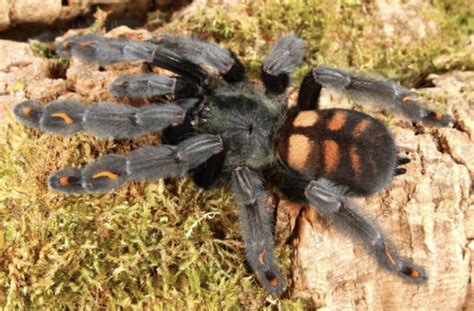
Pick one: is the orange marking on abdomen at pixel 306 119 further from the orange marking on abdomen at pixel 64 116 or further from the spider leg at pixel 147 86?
the orange marking on abdomen at pixel 64 116

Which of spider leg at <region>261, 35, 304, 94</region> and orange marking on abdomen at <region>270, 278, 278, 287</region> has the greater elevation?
spider leg at <region>261, 35, 304, 94</region>

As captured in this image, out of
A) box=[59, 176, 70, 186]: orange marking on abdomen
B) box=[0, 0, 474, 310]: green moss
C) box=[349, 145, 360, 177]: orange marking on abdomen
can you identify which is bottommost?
box=[0, 0, 474, 310]: green moss

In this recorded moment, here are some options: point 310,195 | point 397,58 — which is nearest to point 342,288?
point 310,195

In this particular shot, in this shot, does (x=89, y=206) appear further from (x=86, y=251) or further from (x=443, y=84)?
(x=443, y=84)

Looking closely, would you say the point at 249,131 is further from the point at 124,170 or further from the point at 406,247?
the point at 406,247

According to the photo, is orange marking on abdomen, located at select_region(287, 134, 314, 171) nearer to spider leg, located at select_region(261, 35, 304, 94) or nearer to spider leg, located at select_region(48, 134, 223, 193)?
spider leg, located at select_region(261, 35, 304, 94)

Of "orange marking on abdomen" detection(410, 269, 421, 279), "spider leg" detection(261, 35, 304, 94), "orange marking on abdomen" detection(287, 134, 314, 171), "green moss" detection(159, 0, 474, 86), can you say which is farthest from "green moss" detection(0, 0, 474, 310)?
"green moss" detection(159, 0, 474, 86)

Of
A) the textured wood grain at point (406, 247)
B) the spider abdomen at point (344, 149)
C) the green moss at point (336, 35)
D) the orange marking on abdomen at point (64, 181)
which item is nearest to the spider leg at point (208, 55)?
the green moss at point (336, 35)
